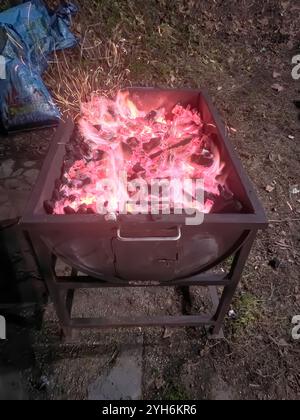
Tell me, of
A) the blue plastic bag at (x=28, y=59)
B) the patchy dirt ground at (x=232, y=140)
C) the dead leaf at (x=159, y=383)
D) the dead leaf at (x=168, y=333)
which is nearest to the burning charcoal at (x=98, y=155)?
the patchy dirt ground at (x=232, y=140)

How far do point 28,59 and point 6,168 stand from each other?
57.9 inches

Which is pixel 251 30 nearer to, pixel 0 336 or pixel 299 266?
pixel 299 266

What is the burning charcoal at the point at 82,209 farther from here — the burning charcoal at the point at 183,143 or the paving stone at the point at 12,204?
the paving stone at the point at 12,204

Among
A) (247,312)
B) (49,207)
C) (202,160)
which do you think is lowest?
(247,312)

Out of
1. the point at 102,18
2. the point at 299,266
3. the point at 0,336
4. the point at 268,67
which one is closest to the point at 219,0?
the point at 268,67

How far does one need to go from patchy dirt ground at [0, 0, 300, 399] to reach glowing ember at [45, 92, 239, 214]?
3.94ft

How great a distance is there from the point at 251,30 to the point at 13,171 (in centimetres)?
546

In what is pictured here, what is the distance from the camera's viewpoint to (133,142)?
2.60 metres

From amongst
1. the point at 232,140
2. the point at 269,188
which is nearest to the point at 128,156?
the point at 269,188


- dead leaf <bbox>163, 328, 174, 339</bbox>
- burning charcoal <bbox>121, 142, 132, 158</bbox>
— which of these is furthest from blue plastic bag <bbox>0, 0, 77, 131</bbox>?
dead leaf <bbox>163, 328, 174, 339</bbox>

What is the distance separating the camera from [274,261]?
3203 millimetres

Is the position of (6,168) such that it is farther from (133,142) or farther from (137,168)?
(137,168)

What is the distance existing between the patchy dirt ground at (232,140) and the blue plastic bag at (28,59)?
0.27 metres

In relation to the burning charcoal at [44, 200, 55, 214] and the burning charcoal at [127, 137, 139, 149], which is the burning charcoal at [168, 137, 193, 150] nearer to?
the burning charcoal at [127, 137, 139, 149]
